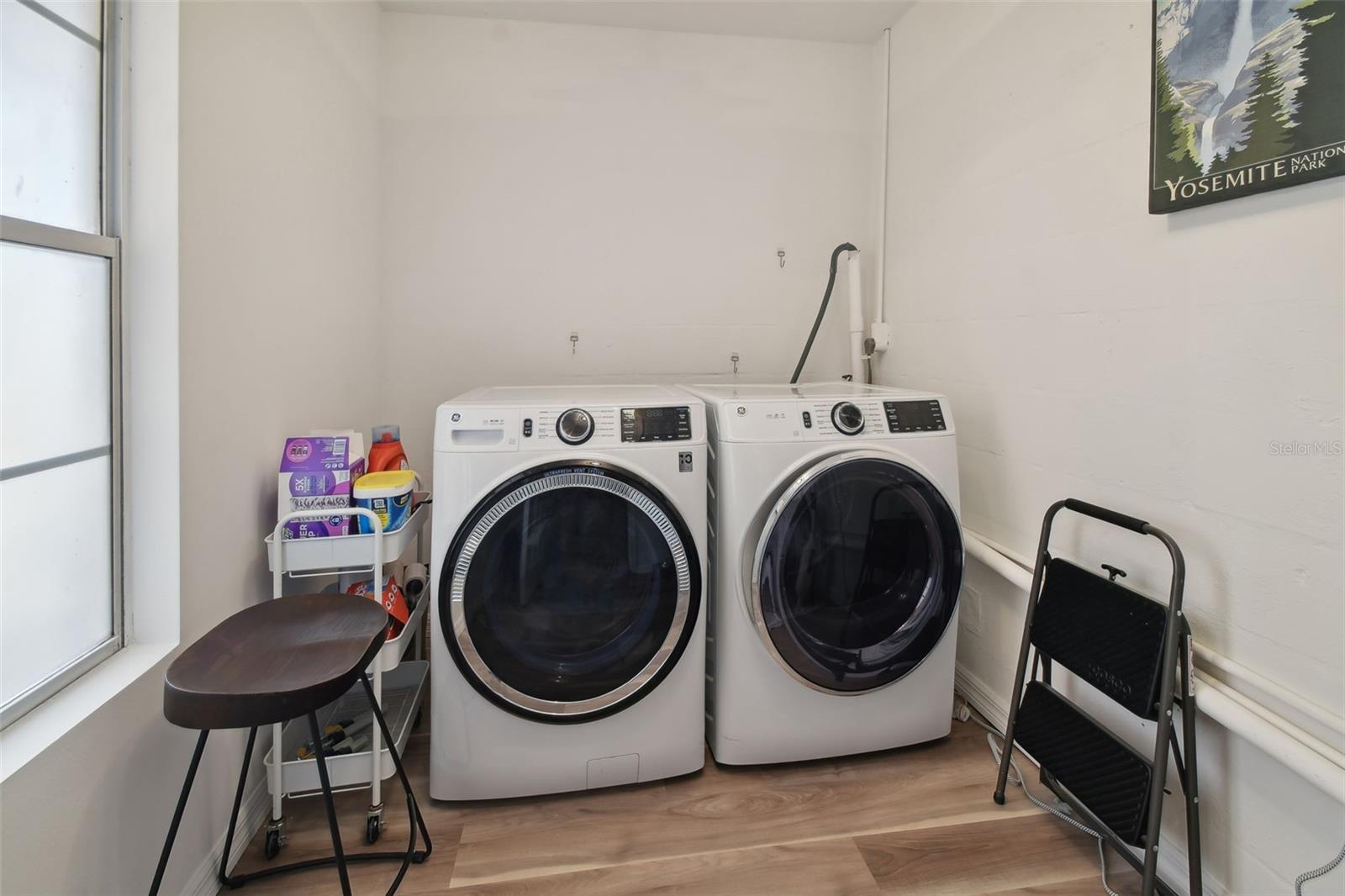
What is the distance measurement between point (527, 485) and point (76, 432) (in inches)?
31.8

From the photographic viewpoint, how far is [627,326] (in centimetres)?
253

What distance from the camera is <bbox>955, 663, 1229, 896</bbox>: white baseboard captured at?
1328 millimetres

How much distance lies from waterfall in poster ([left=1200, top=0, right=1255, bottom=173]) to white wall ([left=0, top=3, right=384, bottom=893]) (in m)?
1.93

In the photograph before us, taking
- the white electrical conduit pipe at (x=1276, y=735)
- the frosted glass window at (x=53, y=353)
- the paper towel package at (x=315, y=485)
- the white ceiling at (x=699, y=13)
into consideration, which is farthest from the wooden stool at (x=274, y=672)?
the white ceiling at (x=699, y=13)

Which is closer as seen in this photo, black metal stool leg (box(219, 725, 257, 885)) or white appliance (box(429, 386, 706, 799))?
black metal stool leg (box(219, 725, 257, 885))

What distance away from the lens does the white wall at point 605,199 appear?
2385mm

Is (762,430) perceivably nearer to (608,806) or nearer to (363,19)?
(608,806)

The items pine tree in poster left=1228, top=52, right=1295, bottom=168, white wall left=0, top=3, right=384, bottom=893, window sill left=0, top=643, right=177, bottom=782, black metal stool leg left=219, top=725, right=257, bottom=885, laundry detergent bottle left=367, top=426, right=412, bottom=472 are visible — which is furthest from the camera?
laundry detergent bottle left=367, top=426, right=412, bottom=472

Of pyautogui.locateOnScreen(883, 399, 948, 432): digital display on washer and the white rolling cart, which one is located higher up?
pyautogui.locateOnScreen(883, 399, 948, 432): digital display on washer

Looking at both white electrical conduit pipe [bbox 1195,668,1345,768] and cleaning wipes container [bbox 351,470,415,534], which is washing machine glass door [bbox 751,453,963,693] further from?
cleaning wipes container [bbox 351,470,415,534]

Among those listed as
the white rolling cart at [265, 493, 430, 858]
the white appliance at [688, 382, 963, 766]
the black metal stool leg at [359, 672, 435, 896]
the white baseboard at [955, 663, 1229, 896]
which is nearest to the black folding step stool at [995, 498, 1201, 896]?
the white baseboard at [955, 663, 1229, 896]

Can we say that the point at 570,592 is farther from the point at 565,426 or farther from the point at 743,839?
the point at 743,839

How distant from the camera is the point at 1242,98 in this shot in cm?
120

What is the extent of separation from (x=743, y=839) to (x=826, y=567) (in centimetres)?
66
